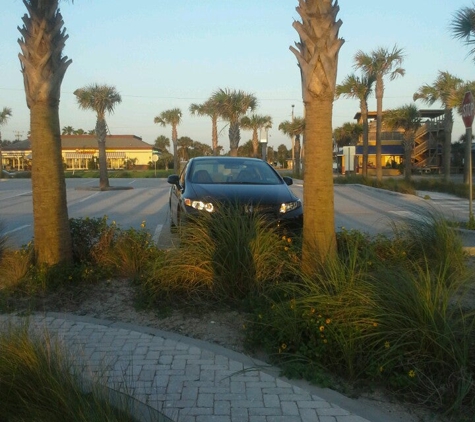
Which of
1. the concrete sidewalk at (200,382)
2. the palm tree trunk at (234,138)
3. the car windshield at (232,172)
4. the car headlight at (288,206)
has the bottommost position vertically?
the concrete sidewalk at (200,382)

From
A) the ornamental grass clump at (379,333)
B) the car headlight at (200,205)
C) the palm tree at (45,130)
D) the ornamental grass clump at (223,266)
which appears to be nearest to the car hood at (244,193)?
the car headlight at (200,205)

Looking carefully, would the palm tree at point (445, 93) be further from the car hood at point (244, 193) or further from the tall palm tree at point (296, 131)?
the car hood at point (244, 193)

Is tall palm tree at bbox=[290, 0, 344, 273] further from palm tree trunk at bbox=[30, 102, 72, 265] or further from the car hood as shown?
palm tree trunk at bbox=[30, 102, 72, 265]

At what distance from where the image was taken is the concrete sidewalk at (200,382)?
164 inches

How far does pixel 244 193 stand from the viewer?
899cm

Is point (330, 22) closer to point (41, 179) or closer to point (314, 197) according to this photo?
point (314, 197)

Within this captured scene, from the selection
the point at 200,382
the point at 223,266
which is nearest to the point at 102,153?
the point at 223,266

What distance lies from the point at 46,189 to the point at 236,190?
2.94 metres

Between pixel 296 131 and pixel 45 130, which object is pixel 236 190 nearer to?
pixel 45 130

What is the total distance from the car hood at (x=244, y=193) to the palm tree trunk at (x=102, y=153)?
68.3ft

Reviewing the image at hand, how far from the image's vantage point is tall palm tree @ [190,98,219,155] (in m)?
39.2

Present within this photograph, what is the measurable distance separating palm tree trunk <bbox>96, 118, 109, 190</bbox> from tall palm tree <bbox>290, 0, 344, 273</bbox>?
77.9ft

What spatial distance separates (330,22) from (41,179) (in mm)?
3789

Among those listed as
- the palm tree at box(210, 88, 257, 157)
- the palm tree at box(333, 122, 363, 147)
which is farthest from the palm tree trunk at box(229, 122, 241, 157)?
the palm tree at box(333, 122, 363, 147)
